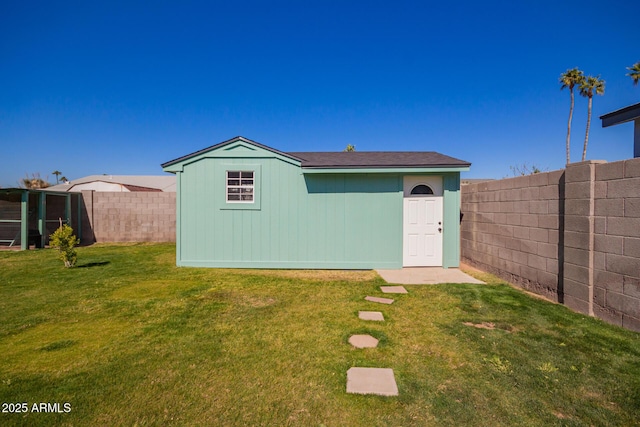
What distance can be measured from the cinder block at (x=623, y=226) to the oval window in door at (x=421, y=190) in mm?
3592

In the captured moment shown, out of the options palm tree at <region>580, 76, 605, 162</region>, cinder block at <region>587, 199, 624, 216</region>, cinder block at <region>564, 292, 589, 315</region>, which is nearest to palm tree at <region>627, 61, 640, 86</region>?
palm tree at <region>580, 76, 605, 162</region>

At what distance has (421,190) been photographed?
22.9 feet

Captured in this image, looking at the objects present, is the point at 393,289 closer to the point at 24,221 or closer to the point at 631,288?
the point at 631,288

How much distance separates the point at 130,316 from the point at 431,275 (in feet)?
→ 18.6

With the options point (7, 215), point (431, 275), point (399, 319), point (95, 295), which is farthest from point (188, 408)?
point (7, 215)

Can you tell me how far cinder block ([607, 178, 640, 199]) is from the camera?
325 cm

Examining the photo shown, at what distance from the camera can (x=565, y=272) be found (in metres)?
4.21

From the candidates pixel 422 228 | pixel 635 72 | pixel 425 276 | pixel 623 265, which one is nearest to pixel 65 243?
pixel 425 276

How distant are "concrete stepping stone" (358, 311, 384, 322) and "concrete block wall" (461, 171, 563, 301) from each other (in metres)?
3.09

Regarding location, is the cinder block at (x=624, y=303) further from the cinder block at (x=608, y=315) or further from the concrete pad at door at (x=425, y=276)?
the concrete pad at door at (x=425, y=276)

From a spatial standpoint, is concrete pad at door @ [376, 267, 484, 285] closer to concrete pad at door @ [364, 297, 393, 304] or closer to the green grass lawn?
the green grass lawn

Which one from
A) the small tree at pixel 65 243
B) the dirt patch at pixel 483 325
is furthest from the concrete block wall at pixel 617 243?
the small tree at pixel 65 243

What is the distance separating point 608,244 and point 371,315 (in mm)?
3222

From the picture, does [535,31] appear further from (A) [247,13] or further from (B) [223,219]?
(B) [223,219]
